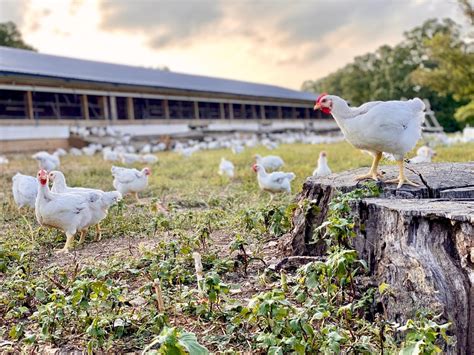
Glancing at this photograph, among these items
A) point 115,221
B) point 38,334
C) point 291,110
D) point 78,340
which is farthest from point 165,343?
point 291,110

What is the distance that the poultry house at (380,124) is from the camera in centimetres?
304

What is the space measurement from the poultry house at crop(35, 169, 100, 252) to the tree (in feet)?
109

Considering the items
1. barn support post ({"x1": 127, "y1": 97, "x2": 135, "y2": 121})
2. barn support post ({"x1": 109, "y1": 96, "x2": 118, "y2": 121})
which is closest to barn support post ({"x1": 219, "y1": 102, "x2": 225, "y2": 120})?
barn support post ({"x1": 127, "y1": 97, "x2": 135, "y2": 121})

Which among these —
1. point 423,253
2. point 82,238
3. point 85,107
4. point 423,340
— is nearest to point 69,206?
point 82,238

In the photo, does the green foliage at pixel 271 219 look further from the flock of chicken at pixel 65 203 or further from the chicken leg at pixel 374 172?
the flock of chicken at pixel 65 203

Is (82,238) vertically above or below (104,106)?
below

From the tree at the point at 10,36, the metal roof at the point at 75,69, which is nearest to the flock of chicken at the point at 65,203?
the metal roof at the point at 75,69

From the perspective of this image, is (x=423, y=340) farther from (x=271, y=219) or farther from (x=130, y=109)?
(x=130, y=109)

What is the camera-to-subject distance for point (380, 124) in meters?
3.03

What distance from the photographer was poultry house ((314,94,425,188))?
3.04 m

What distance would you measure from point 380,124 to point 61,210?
109 inches

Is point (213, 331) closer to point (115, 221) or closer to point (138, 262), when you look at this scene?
point (138, 262)

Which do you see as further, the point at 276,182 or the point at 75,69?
the point at 75,69

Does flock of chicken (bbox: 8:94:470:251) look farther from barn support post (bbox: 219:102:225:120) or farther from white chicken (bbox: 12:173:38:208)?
barn support post (bbox: 219:102:225:120)
